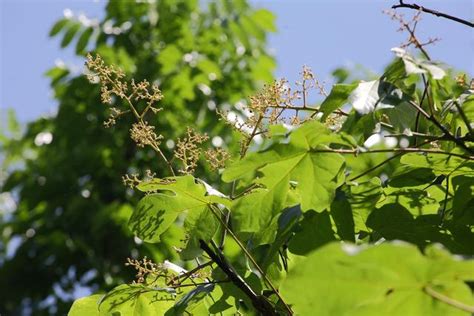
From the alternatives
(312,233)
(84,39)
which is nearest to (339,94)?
(312,233)

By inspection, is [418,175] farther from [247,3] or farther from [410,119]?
[247,3]

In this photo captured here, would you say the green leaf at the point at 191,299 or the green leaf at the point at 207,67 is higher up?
the green leaf at the point at 191,299

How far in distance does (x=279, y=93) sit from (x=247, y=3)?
4.19 m

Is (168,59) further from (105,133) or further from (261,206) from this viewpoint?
(261,206)

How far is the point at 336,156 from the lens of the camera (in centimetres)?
116

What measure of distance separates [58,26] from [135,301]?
4267mm

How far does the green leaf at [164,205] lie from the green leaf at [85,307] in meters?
0.17

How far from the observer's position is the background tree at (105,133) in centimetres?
547

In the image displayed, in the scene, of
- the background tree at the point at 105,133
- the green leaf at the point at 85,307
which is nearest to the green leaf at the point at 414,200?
the green leaf at the point at 85,307

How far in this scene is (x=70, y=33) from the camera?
18.2 ft

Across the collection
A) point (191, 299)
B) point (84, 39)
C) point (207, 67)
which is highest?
point (191, 299)

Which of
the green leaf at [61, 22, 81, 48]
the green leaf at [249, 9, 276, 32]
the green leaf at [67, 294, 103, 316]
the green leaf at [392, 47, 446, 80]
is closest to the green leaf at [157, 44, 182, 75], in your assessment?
→ the green leaf at [61, 22, 81, 48]

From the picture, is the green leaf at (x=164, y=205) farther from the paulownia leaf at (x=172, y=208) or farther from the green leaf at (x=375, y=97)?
the green leaf at (x=375, y=97)

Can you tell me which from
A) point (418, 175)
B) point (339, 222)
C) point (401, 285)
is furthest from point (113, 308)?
point (401, 285)
